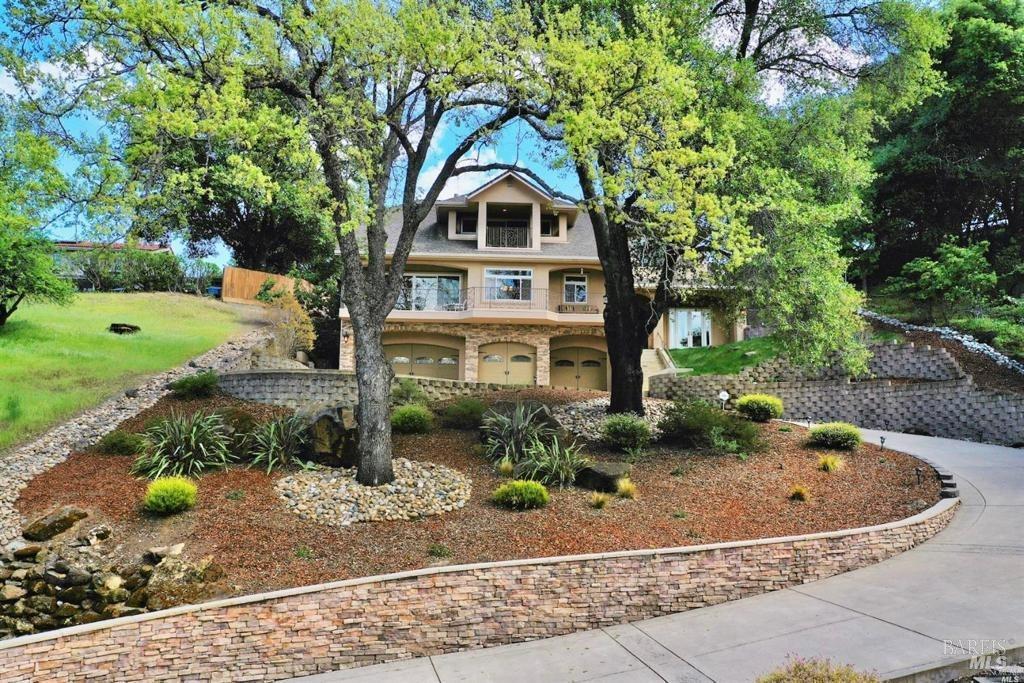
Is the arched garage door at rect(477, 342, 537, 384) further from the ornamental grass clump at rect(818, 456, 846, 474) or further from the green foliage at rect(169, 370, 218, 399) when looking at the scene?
the ornamental grass clump at rect(818, 456, 846, 474)

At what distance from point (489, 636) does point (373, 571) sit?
70.6 inches

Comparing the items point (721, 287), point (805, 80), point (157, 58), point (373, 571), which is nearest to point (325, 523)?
point (373, 571)

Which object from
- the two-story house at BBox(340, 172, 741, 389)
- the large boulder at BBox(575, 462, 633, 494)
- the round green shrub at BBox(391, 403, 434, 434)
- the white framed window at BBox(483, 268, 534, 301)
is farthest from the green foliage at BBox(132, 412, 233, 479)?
the white framed window at BBox(483, 268, 534, 301)

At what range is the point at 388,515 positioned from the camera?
401 inches

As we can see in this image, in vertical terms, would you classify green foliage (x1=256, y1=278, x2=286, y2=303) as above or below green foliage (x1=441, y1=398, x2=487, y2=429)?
above

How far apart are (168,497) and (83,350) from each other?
502 inches

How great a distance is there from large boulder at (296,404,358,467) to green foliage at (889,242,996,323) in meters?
22.8

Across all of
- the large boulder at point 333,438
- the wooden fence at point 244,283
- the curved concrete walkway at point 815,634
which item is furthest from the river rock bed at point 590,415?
the wooden fence at point 244,283

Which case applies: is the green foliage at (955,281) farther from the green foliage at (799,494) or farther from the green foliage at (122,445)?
the green foliage at (122,445)

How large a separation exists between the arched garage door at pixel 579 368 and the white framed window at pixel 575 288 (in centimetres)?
207

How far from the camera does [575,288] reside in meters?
A: 26.6

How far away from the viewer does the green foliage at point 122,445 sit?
41.9ft

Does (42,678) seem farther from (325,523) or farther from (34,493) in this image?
(34,493)

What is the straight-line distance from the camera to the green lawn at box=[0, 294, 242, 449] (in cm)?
1522
